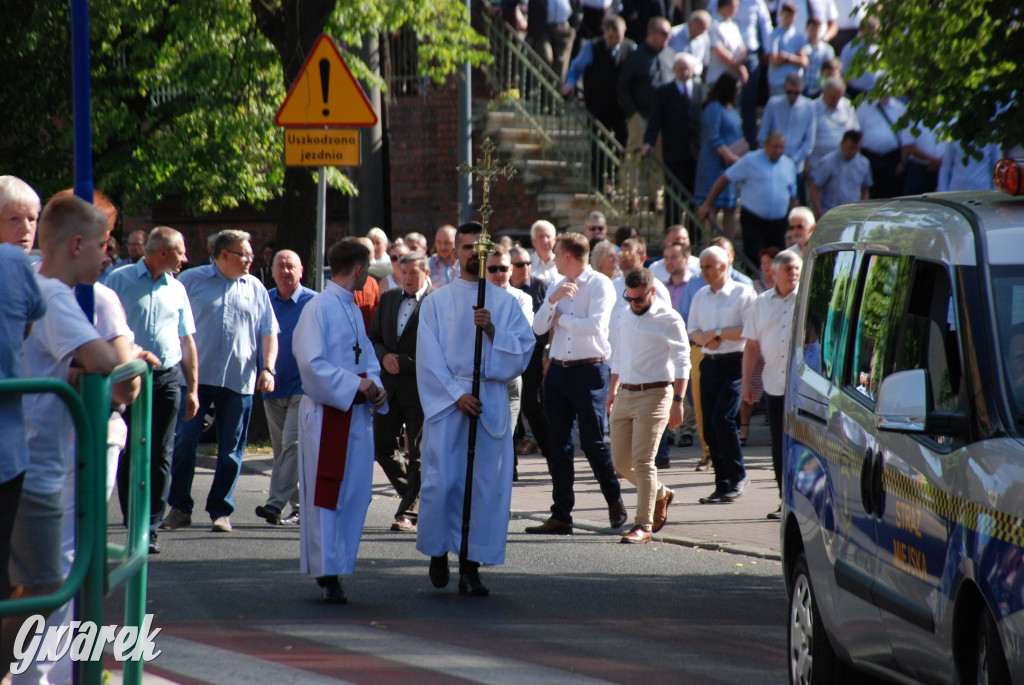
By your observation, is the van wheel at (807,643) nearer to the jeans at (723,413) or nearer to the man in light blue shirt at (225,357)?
the man in light blue shirt at (225,357)

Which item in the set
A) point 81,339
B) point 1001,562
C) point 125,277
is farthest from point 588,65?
point 1001,562

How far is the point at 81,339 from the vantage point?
5.53 metres

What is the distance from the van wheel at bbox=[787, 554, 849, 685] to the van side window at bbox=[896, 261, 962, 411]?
4.05ft

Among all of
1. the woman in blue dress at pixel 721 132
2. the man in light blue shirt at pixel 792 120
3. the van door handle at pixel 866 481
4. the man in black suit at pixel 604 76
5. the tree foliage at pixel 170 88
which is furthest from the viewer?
the man in black suit at pixel 604 76

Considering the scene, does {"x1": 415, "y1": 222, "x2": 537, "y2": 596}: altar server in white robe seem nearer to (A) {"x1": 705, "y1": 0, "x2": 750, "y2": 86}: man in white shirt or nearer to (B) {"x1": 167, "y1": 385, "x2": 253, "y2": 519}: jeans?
(B) {"x1": 167, "y1": 385, "x2": 253, "y2": 519}: jeans

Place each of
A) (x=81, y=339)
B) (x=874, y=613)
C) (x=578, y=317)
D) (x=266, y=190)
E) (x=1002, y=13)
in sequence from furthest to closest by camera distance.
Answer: (x=266, y=190) < (x=578, y=317) < (x=1002, y=13) < (x=81, y=339) < (x=874, y=613)

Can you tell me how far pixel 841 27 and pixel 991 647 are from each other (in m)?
19.9

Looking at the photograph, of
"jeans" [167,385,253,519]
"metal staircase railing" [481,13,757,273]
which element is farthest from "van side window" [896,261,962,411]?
"metal staircase railing" [481,13,757,273]

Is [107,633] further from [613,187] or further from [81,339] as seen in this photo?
[613,187]

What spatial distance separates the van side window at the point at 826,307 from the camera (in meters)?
6.02

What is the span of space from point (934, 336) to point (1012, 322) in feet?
1.05

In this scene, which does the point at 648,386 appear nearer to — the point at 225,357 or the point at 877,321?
the point at 225,357

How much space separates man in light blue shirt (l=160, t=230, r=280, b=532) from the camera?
1073 centimetres

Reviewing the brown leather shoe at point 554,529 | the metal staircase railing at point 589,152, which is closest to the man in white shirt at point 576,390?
the brown leather shoe at point 554,529
